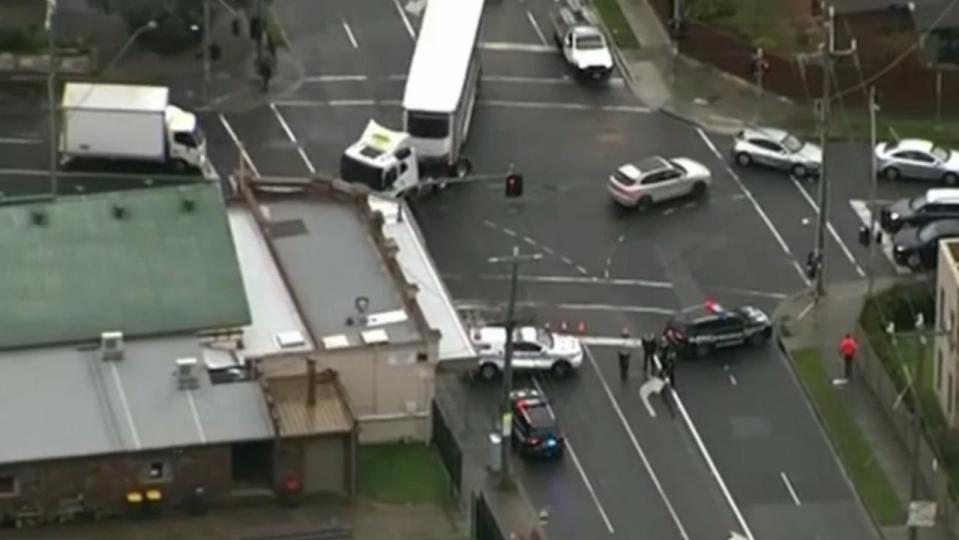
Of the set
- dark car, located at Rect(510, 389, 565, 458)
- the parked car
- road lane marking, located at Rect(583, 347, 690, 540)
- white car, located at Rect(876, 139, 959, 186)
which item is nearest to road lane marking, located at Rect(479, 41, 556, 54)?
the parked car

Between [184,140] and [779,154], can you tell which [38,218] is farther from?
[779,154]

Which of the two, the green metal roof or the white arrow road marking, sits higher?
the green metal roof

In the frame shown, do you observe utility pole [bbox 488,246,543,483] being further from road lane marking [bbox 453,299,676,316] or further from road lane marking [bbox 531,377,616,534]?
road lane marking [bbox 453,299,676,316]

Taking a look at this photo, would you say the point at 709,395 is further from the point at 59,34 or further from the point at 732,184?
the point at 59,34

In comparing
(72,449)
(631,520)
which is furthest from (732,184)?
(72,449)

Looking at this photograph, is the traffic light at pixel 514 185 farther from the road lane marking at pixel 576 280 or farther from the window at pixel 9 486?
the window at pixel 9 486

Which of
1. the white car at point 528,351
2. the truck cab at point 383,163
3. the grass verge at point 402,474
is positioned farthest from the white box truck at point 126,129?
the grass verge at point 402,474

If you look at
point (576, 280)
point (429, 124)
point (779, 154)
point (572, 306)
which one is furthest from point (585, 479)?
point (779, 154)
